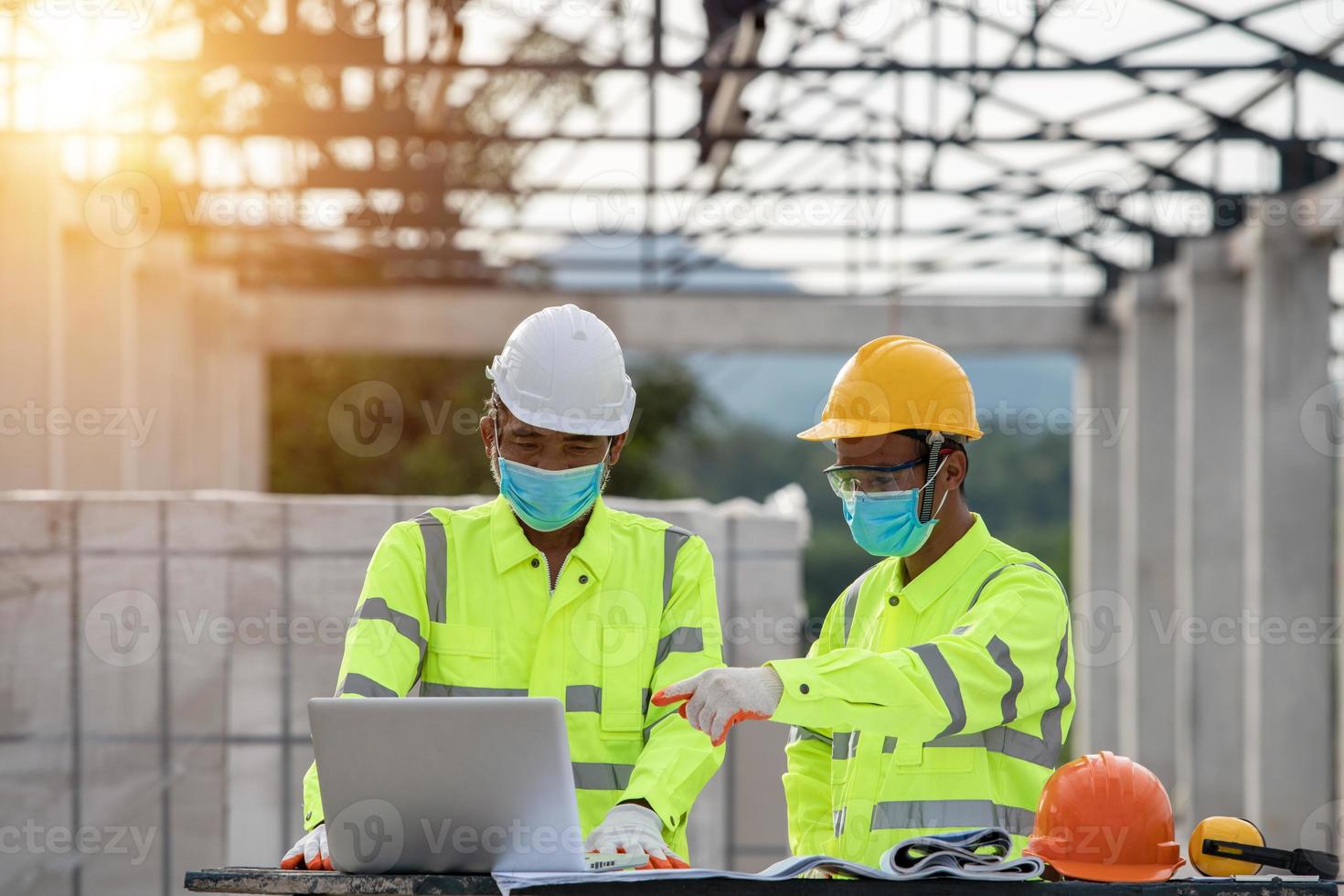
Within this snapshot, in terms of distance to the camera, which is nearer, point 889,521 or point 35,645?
point 889,521

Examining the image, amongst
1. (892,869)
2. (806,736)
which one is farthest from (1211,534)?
(892,869)

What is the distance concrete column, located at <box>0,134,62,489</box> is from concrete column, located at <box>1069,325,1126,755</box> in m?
11.4

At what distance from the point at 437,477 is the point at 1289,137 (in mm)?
21002

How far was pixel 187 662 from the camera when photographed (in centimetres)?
666

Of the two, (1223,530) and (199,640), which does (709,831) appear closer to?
(199,640)

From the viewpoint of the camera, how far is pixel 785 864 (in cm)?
269

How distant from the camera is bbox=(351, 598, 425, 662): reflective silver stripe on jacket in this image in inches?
132

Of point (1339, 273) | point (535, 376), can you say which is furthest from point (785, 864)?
point (1339, 273)

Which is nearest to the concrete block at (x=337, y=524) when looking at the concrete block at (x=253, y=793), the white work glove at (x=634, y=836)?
the concrete block at (x=253, y=793)

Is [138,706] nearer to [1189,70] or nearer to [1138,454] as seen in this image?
[1189,70]

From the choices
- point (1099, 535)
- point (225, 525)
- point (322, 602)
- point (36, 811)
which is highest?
point (225, 525)

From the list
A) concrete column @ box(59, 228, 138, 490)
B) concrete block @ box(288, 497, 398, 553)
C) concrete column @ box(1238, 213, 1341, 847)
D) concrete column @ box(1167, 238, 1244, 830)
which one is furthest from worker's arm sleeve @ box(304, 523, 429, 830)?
concrete column @ box(1167, 238, 1244, 830)

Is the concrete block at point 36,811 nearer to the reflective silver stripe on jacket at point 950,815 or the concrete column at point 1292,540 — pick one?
the reflective silver stripe on jacket at point 950,815

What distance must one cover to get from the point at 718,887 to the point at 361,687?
938 millimetres
